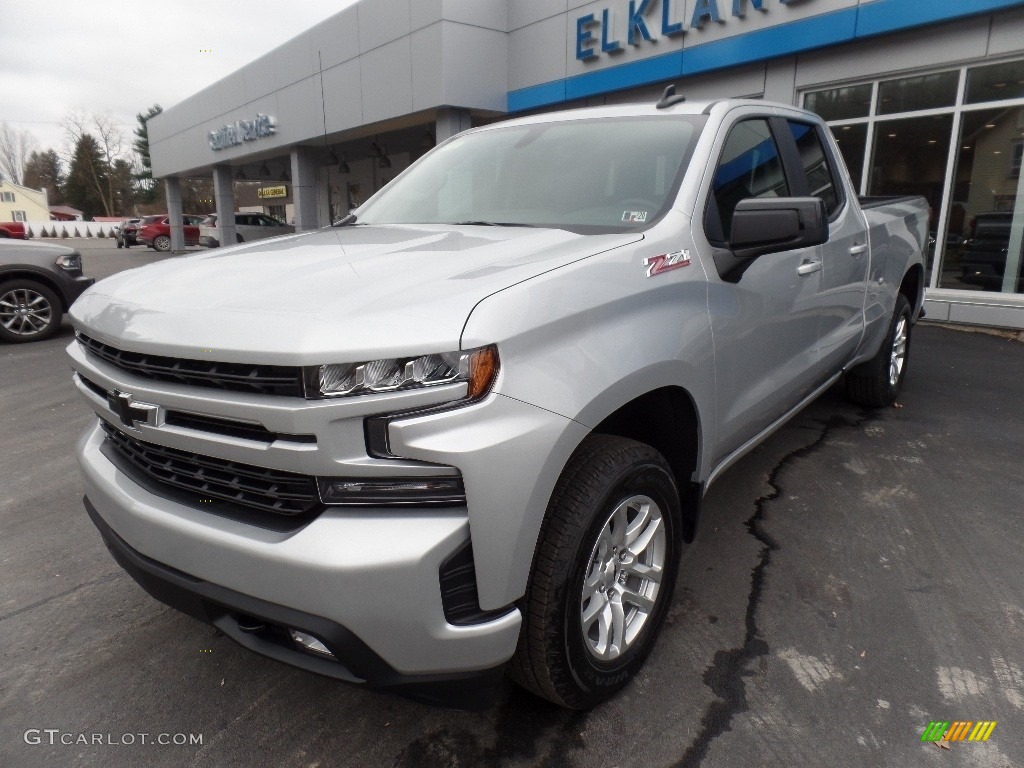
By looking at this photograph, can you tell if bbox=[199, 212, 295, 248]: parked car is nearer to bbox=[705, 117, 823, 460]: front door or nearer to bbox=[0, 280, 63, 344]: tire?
bbox=[0, 280, 63, 344]: tire

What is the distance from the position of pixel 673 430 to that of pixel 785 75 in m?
9.48

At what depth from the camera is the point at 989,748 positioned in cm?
195

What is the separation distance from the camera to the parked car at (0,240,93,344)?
26.7ft

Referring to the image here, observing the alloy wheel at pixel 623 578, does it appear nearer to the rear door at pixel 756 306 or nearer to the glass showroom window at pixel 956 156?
the rear door at pixel 756 306

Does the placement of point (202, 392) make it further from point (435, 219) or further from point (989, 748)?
point (989, 748)

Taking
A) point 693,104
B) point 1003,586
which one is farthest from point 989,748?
point 693,104

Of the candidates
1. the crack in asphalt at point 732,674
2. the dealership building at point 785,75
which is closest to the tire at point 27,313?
the dealership building at point 785,75

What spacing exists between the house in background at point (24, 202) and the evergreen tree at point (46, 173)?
8.08 metres

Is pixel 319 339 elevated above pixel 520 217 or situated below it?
below

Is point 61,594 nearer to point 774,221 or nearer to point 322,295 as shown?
point 322,295

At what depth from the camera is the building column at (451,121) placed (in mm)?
13969

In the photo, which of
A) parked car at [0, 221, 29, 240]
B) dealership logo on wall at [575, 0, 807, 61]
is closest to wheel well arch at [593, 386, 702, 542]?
dealership logo on wall at [575, 0, 807, 61]

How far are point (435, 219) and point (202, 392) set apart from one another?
150cm

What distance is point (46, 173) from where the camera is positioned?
291 ft
